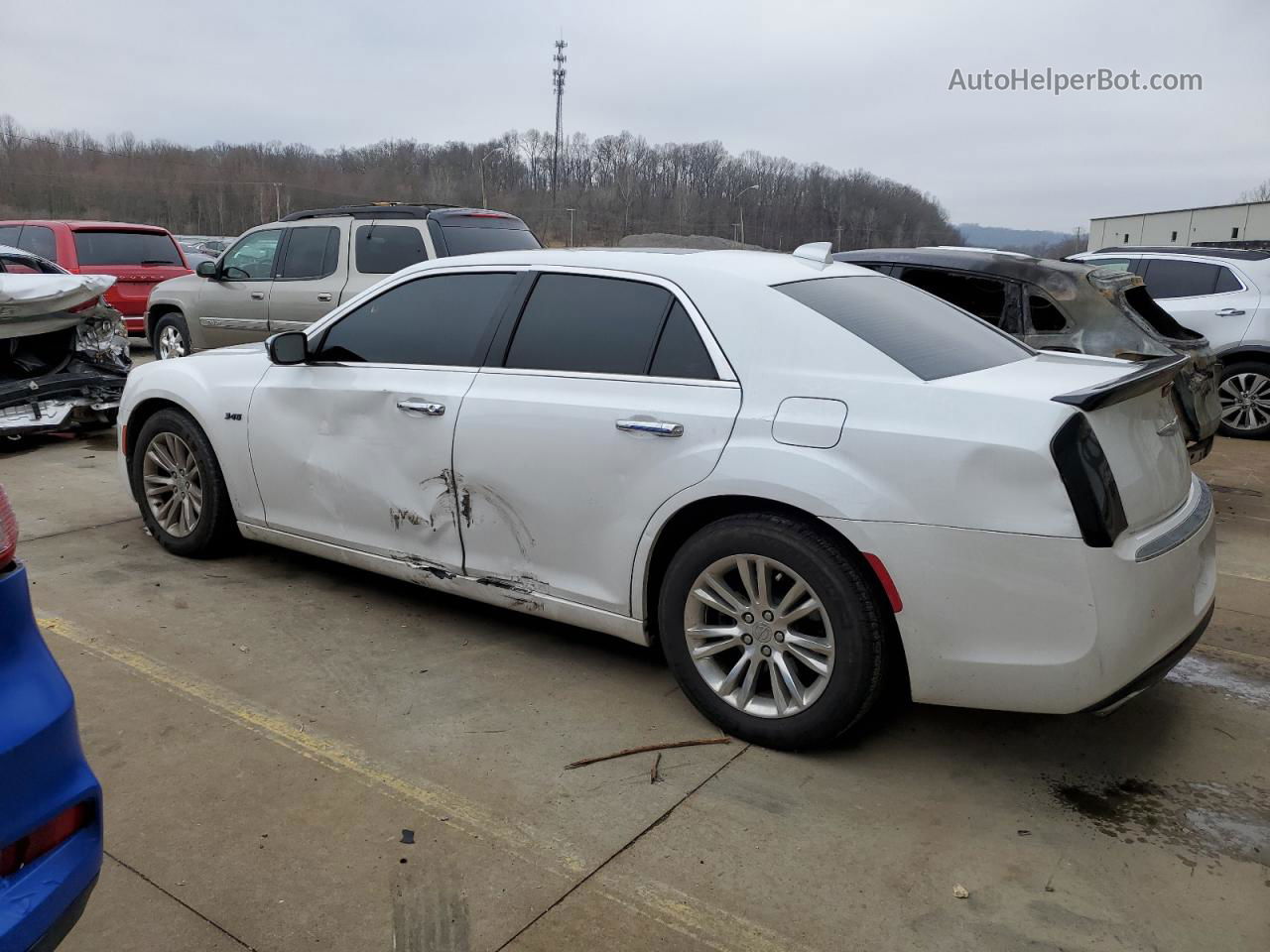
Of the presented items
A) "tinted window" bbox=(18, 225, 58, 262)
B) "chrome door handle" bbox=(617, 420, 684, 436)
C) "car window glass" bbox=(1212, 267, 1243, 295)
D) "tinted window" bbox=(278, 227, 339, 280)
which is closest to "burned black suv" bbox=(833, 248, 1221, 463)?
"chrome door handle" bbox=(617, 420, 684, 436)

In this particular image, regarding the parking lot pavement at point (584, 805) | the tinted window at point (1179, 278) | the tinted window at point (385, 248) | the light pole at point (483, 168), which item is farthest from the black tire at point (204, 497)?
the light pole at point (483, 168)

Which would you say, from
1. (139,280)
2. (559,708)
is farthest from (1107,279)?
(139,280)

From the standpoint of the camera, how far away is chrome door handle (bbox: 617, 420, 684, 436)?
11.1 feet

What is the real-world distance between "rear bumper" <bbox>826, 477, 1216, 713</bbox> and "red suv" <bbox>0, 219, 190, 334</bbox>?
1188 centimetres

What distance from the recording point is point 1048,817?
2.97m

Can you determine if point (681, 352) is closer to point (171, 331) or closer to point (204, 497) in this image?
point (204, 497)

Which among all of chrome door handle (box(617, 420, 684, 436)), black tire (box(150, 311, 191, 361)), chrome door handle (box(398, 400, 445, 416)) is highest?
chrome door handle (box(617, 420, 684, 436))

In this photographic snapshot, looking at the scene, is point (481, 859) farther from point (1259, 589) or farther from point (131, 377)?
point (1259, 589)

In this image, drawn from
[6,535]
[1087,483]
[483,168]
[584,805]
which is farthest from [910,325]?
[483,168]

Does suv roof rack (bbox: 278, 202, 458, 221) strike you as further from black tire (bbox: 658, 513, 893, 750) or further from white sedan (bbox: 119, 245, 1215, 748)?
black tire (bbox: 658, 513, 893, 750)

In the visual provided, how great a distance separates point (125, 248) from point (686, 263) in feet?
38.0

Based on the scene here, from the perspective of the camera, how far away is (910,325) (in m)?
3.64

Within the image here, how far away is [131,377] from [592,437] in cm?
307

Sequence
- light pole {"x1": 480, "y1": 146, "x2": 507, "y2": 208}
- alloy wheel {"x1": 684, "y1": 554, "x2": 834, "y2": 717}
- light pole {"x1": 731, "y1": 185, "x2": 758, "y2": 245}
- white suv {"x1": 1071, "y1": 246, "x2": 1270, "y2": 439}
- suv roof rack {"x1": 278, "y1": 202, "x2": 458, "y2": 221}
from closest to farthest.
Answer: alloy wheel {"x1": 684, "y1": 554, "x2": 834, "y2": 717} < suv roof rack {"x1": 278, "y1": 202, "x2": 458, "y2": 221} < white suv {"x1": 1071, "y1": 246, "x2": 1270, "y2": 439} < light pole {"x1": 731, "y1": 185, "x2": 758, "y2": 245} < light pole {"x1": 480, "y1": 146, "x2": 507, "y2": 208}
